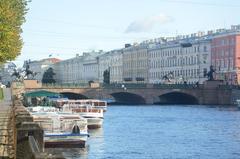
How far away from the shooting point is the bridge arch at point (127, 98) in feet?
327

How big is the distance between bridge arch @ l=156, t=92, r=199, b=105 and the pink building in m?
8.11

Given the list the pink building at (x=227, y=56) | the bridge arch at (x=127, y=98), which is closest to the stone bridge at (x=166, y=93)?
the bridge arch at (x=127, y=98)

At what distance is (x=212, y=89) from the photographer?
95.4m

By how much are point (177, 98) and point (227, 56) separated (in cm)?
1161

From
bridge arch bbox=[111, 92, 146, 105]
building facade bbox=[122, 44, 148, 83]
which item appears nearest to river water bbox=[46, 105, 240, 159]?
bridge arch bbox=[111, 92, 146, 105]

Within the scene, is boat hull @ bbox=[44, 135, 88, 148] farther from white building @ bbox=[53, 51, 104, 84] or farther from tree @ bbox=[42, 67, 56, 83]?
tree @ bbox=[42, 67, 56, 83]

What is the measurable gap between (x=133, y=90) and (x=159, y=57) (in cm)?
3721

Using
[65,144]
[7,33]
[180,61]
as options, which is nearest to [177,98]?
[180,61]

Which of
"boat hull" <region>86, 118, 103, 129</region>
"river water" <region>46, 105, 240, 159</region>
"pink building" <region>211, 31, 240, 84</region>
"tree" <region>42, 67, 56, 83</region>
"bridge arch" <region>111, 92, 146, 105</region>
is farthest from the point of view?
"tree" <region>42, 67, 56, 83</region>

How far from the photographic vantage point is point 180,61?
409 ft

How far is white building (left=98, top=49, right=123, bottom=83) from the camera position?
152750mm

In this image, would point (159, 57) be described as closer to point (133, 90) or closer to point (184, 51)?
point (184, 51)

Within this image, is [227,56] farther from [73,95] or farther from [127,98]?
[73,95]

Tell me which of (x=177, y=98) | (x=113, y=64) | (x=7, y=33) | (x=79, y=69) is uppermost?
(x=113, y=64)
